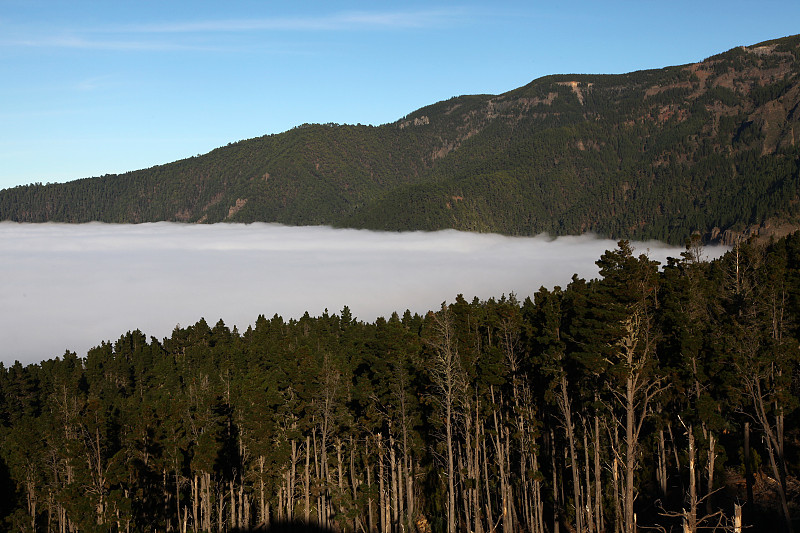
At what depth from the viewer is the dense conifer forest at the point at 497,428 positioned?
43375mm

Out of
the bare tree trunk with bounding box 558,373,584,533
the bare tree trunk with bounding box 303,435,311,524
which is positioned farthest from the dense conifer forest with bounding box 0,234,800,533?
the bare tree trunk with bounding box 303,435,311,524

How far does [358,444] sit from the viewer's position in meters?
62.5

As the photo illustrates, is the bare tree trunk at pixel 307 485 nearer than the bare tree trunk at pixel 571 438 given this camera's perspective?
No

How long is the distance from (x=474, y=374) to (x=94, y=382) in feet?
291

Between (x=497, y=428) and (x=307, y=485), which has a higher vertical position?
(x=497, y=428)

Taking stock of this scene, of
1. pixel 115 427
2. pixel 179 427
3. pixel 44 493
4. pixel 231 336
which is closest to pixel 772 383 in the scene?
pixel 179 427

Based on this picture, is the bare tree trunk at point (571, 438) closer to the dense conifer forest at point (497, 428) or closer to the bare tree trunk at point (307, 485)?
the dense conifer forest at point (497, 428)

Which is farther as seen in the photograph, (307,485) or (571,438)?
(307,485)

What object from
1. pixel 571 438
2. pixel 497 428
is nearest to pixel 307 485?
pixel 497 428

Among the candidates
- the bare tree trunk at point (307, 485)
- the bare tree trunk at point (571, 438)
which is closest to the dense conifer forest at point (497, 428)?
the bare tree trunk at point (571, 438)

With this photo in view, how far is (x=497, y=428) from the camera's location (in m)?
54.9

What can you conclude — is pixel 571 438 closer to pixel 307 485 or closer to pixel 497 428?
pixel 497 428

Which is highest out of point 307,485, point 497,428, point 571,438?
point 571,438

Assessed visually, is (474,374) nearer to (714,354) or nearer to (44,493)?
(714,354)
